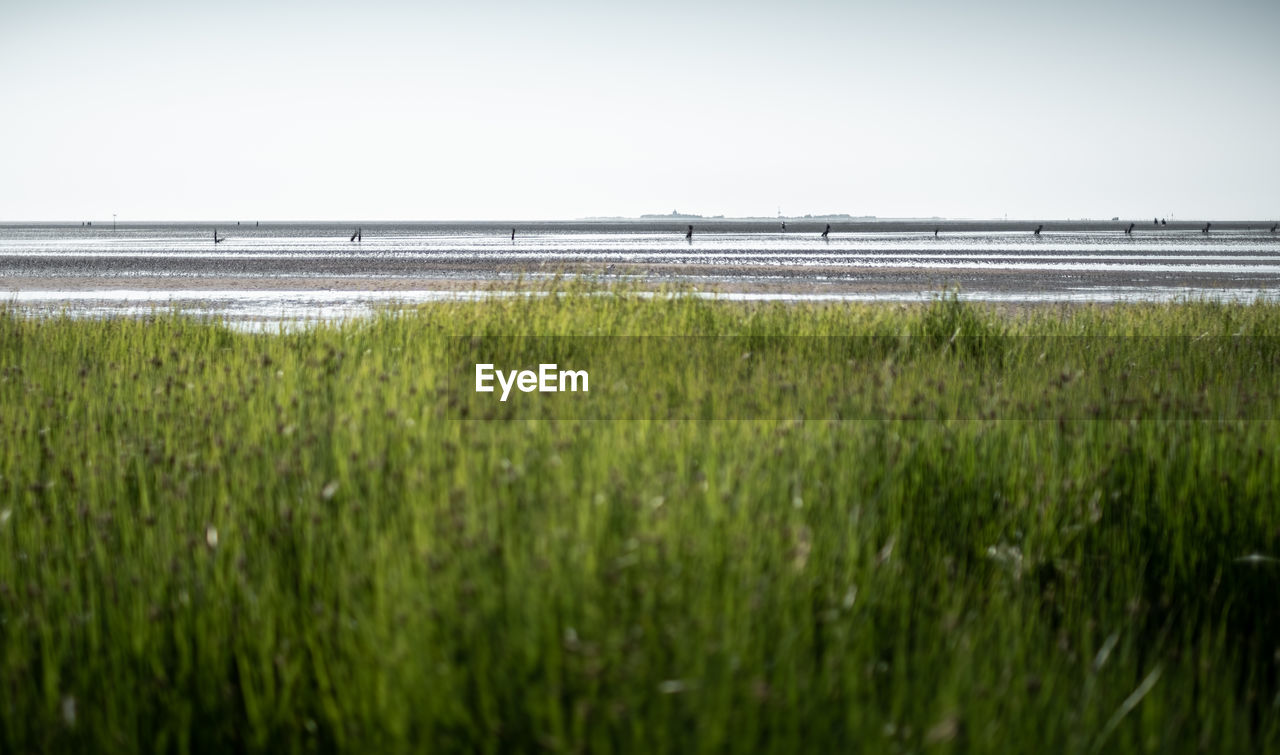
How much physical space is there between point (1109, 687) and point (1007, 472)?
1919mm

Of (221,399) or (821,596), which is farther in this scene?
(221,399)

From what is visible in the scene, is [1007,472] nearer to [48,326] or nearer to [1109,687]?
[1109,687]

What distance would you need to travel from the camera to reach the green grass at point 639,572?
2617mm

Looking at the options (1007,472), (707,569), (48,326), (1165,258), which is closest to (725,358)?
(1007,472)

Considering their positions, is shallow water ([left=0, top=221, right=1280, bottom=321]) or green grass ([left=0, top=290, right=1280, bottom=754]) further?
shallow water ([left=0, top=221, right=1280, bottom=321])

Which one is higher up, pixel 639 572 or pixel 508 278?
pixel 639 572

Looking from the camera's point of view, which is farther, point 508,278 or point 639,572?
point 508,278

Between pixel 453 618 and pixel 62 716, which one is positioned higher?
pixel 453 618

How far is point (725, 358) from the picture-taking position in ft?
30.9

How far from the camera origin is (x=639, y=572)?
280cm

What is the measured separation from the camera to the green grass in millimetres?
2617

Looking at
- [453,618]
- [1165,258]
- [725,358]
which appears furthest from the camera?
[1165,258]

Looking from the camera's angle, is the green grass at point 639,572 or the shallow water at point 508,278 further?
the shallow water at point 508,278

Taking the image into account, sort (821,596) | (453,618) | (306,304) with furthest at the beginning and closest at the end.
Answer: (306,304) < (821,596) < (453,618)
